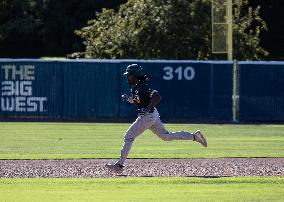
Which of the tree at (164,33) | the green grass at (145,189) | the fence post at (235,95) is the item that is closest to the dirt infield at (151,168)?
the green grass at (145,189)

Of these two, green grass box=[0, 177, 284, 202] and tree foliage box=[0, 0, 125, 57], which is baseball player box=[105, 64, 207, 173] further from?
tree foliage box=[0, 0, 125, 57]

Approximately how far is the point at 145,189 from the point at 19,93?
21.6 m

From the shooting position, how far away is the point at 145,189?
14.8 m

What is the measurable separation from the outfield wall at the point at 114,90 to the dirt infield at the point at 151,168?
15369mm

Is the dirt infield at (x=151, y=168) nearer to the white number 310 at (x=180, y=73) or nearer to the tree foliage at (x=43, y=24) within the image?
the white number 310 at (x=180, y=73)

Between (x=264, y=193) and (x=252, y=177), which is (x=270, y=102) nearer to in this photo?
(x=252, y=177)

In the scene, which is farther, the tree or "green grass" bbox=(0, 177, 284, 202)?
the tree

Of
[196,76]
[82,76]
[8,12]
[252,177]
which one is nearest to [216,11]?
[196,76]

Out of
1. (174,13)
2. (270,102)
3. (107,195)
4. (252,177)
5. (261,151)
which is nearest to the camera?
(107,195)

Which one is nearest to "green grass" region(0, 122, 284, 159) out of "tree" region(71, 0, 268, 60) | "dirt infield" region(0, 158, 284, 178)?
"dirt infield" region(0, 158, 284, 178)

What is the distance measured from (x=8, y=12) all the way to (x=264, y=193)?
57.6 meters

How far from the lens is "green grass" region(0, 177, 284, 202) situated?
45.2 ft

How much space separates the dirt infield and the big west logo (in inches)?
622

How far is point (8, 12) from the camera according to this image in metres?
70.5
